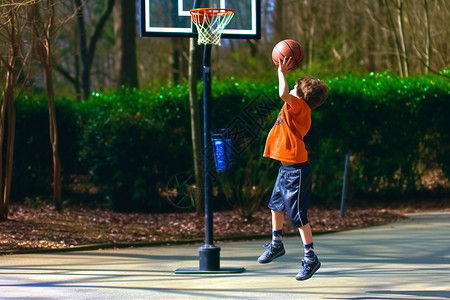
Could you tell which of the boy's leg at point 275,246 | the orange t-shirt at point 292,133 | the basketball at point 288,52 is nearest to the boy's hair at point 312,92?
the orange t-shirt at point 292,133

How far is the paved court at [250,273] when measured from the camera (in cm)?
805

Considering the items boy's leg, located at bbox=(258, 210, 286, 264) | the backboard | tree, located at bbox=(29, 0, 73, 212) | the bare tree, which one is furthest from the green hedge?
boy's leg, located at bbox=(258, 210, 286, 264)

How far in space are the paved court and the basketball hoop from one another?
8.58 feet

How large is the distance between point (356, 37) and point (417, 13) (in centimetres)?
515

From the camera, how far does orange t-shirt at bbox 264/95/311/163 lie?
7.96m

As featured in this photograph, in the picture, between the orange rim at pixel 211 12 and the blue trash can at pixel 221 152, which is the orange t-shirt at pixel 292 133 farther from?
the orange rim at pixel 211 12

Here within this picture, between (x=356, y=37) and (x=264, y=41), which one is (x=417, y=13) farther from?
(x=264, y=41)

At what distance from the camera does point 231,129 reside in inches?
626

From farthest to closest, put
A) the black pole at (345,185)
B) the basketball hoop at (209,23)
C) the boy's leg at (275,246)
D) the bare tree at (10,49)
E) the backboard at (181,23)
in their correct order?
the black pole at (345,185) < the bare tree at (10,49) < the backboard at (181,23) < the basketball hoop at (209,23) < the boy's leg at (275,246)

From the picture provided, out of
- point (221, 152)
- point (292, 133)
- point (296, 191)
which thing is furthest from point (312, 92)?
point (221, 152)

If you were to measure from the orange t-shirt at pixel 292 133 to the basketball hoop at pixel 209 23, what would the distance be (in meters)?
1.71

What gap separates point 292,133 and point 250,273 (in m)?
2.06

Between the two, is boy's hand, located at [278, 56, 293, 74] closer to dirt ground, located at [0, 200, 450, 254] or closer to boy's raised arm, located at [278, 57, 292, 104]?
boy's raised arm, located at [278, 57, 292, 104]

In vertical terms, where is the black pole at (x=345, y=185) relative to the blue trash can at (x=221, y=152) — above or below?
below
